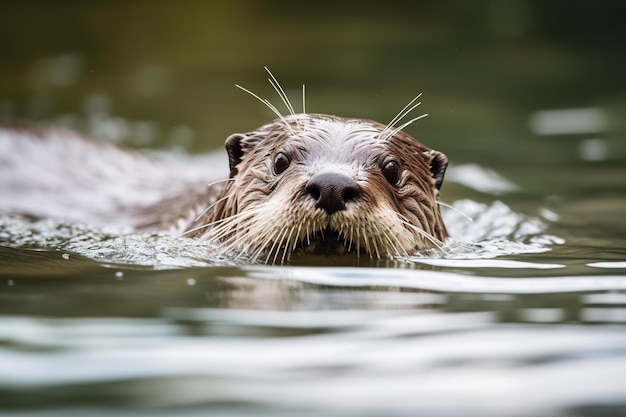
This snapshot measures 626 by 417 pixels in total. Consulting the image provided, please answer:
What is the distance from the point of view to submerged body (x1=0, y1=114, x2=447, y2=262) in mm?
3963

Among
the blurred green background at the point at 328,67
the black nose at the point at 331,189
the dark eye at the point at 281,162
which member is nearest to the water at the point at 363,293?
the blurred green background at the point at 328,67

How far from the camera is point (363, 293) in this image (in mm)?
3457

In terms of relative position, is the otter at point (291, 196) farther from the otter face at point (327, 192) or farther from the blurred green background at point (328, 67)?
the blurred green background at point (328, 67)

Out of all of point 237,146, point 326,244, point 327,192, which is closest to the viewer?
point 327,192

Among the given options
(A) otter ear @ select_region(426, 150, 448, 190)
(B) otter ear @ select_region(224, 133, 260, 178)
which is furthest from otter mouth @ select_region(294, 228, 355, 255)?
(A) otter ear @ select_region(426, 150, 448, 190)

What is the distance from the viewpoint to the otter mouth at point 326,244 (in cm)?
398

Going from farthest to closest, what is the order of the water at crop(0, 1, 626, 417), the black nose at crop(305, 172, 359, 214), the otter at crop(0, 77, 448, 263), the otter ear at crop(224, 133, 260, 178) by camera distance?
1. the otter ear at crop(224, 133, 260, 178)
2. the otter at crop(0, 77, 448, 263)
3. the black nose at crop(305, 172, 359, 214)
4. the water at crop(0, 1, 626, 417)

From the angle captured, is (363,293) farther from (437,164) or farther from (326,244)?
(437,164)

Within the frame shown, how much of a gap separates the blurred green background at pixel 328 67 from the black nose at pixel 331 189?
153 inches

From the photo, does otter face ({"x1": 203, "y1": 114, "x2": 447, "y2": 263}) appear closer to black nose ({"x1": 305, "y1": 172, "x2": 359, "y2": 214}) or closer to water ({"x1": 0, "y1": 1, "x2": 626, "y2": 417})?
black nose ({"x1": 305, "y1": 172, "x2": 359, "y2": 214})

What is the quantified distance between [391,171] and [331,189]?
0.70 m

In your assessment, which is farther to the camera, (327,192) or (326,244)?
(326,244)

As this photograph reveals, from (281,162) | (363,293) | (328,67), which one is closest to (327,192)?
(363,293)

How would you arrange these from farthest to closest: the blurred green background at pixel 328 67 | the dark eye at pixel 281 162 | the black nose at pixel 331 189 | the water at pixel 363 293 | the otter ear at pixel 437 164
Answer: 1. the blurred green background at pixel 328 67
2. the otter ear at pixel 437 164
3. the dark eye at pixel 281 162
4. the black nose at pixel 331 189
5. the water at pixel 363 293
